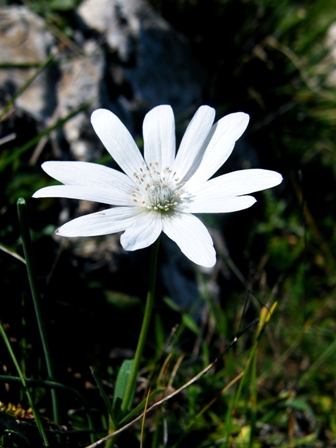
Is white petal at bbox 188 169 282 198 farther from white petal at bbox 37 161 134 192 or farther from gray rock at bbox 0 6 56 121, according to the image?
gray rock at bbox 0 6 56 121

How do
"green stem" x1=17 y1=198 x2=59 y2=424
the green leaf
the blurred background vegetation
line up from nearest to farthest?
"green stem" x1=17 y1=198 x2=59 y2=424 < the green leaf < the blurred background vegetation

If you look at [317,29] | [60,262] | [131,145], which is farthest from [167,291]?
[317,29]

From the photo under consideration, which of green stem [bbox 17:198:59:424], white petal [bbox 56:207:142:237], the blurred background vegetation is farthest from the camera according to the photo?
the blurred background vegetation

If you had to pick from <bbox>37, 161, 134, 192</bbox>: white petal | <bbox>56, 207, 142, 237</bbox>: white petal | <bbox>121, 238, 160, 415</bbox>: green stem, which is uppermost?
<bbox>37, 161, 134, 192</bbox>: white petal

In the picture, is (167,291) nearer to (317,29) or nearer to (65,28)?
(65,28)

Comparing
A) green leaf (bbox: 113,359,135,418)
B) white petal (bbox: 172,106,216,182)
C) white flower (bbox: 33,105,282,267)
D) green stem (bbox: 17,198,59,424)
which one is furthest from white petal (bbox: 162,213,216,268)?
green leaf (bbox: 113,359,135,418)

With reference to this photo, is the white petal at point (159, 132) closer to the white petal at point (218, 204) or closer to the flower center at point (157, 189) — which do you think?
the flower center at point (157, 189)
